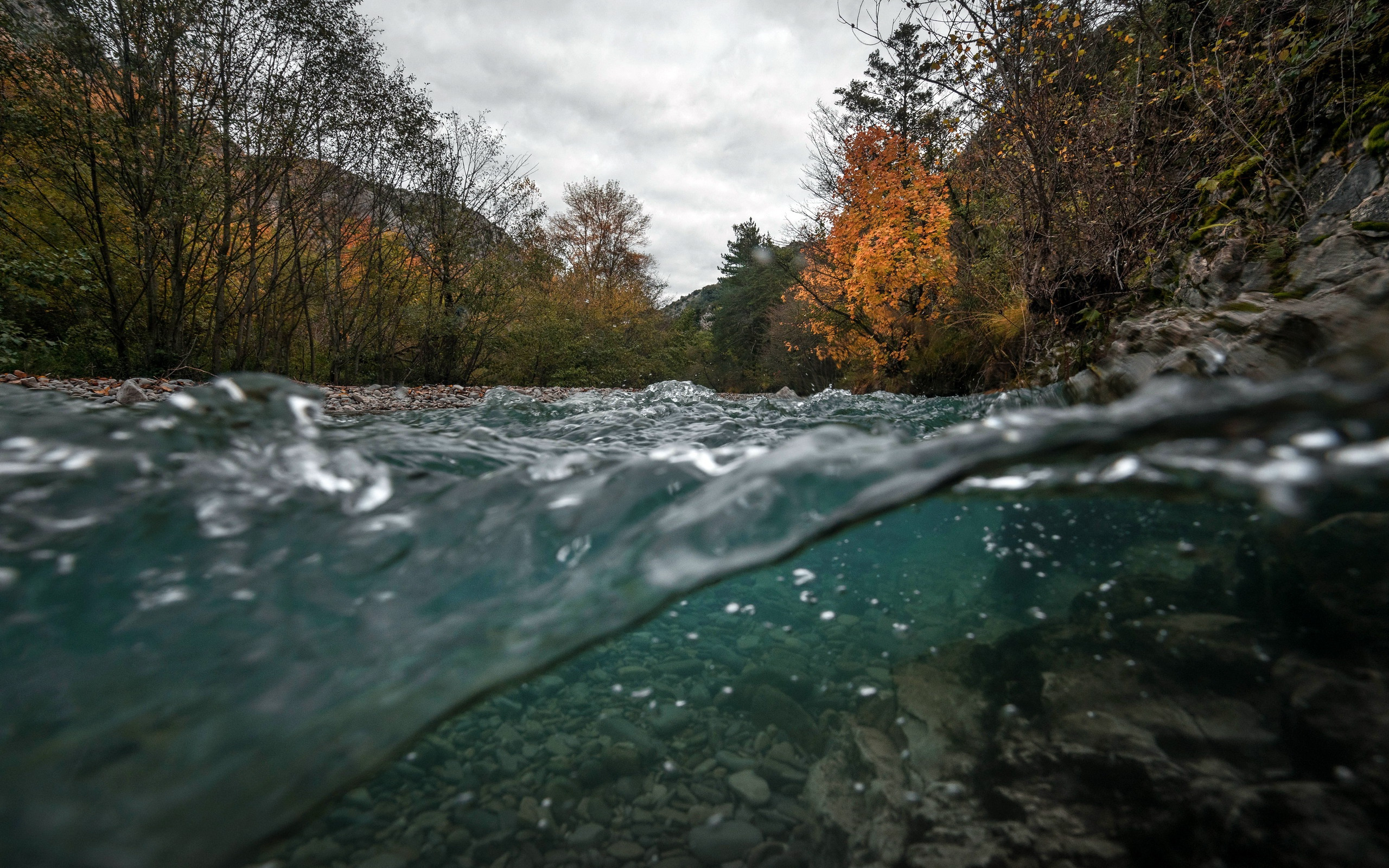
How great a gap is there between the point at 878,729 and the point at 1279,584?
6.42ft

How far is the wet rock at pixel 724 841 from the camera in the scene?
5.60 ft

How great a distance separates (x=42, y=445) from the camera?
5.78 ft

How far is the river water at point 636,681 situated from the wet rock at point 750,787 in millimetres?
23

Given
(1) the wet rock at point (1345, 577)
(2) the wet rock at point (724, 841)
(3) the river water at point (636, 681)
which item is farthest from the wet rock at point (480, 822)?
(1) the wet rock at point (1345, 577)

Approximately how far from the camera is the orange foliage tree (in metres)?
11.1

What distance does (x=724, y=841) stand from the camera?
1.76 metres

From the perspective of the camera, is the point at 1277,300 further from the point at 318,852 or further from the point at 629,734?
the point at 318,852

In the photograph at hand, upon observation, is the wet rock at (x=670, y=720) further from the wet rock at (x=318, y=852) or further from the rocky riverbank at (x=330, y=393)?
the rocky riverbank at (x=330, y=393)

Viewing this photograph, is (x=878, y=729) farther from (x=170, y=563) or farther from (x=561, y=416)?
(x=561, y=416)

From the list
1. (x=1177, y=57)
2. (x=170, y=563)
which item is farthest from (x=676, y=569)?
(x=1177, y=57)

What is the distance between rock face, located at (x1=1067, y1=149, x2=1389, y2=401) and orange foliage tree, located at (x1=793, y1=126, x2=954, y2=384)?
26.0 ft

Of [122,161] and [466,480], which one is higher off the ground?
[122,161]

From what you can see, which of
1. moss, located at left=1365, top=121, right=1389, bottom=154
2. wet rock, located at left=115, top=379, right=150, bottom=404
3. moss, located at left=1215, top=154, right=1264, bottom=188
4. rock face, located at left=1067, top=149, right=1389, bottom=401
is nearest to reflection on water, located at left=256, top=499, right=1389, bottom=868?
rock face, located at left=1067, top=149, right=1389, bottom=401

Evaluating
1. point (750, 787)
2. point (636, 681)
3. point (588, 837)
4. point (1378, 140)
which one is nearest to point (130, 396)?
point (636, 681)
